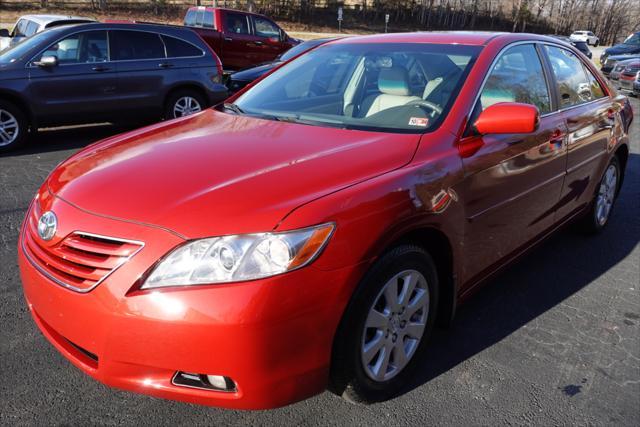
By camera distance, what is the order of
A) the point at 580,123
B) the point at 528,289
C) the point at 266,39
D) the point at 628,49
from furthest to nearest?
the point at 628,49, the point at 266,39, the point at 580,123, the point at 528,289

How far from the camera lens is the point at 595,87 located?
4.44 m

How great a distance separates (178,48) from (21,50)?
2260 mm

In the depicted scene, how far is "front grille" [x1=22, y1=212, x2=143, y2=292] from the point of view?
197 cm

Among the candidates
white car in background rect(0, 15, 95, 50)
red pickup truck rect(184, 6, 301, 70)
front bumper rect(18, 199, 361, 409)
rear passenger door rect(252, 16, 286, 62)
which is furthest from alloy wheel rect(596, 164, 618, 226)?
rear passenger door rect(252, 16, 286, 62)

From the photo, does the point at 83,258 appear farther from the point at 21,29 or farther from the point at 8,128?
the point at 21,29

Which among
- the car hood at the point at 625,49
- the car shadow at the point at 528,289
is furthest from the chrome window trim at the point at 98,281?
the car hood at the point at 625,49

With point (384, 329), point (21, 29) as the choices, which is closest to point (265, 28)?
point (21, 29)

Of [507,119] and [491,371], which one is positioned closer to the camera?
[507,119]

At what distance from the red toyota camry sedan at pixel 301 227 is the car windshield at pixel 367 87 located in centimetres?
2

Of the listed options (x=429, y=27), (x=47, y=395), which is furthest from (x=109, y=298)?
(x=429, y=27)

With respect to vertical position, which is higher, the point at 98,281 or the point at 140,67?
the point at 98,281

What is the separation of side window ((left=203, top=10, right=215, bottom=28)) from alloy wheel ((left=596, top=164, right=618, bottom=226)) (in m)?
11.4

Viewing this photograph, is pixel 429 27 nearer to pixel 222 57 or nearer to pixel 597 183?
pixel 222 57

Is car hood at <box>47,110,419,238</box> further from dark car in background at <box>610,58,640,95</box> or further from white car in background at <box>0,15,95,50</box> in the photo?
dark car in background at <box>610,58,640,95</box>
